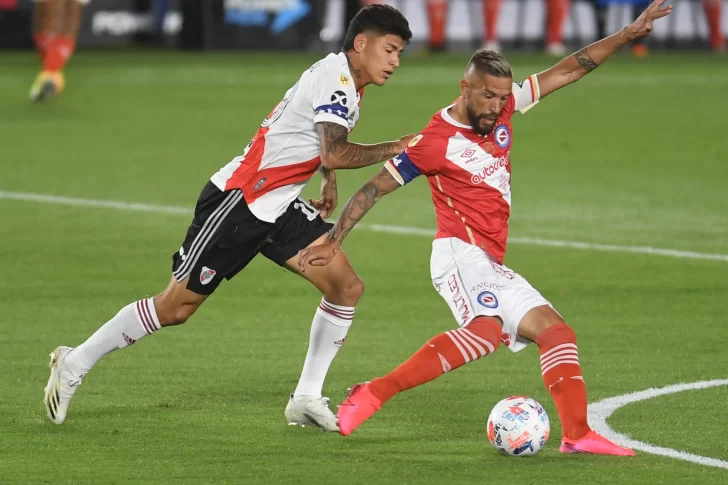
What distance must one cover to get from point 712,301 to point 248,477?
179 inches

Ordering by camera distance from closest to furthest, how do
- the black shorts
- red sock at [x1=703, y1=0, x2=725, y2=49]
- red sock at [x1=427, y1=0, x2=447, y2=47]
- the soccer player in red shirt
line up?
the soccer player in red shirt → the black shorts → red sock at [x1=427, y1=0, x2=447, y2=47] → red sock at [x1=703, y1=0, x2=725, y2=49]

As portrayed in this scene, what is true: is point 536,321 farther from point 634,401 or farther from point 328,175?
point 328,175

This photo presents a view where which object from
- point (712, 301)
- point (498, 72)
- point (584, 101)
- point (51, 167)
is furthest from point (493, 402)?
point (584, 101)

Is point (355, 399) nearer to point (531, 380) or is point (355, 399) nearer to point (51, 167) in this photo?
point (531, 380)

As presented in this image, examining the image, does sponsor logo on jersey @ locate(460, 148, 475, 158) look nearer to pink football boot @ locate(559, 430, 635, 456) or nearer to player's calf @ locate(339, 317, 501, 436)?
player's calf @ locate(339, 317, 501, 436)

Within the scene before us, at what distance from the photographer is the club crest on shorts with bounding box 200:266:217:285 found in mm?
6617

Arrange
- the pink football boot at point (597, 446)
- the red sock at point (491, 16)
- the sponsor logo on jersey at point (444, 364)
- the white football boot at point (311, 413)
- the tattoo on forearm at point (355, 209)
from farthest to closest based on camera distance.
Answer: the red sock at point (491, 16) → the white football boot at point (311, 413) → the tattoo on forearm at point (355, 209) → the sponsor logo on jersey at point (444, 364) → the pink football boot at point (597, 446)

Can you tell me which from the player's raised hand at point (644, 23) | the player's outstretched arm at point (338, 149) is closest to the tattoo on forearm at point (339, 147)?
the player's outstretched arm at point (338, 149)

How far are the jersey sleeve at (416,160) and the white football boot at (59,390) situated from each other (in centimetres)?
167

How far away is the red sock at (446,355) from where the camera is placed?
615cm

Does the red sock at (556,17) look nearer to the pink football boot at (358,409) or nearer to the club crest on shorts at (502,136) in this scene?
the club crest on shorts at (502,136)

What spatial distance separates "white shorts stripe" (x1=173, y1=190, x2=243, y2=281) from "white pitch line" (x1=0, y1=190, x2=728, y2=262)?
17.1 ft

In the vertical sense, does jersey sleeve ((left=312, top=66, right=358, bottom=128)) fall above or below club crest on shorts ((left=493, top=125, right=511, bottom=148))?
above

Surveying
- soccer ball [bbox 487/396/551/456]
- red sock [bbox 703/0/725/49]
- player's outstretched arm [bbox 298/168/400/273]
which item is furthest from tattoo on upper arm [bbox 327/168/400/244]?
red sock [bbox 703/0/725/49]
